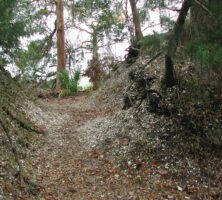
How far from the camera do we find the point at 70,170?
6.34 metres

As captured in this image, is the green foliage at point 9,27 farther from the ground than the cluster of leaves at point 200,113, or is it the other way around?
the green foliage at point 9,27

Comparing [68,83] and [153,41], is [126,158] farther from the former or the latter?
[68,83]

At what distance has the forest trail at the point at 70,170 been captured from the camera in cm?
554

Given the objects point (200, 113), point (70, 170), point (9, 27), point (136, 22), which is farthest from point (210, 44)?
point (136, 22)

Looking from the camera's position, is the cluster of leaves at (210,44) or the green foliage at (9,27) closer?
the cluster of leaves at (210,44)

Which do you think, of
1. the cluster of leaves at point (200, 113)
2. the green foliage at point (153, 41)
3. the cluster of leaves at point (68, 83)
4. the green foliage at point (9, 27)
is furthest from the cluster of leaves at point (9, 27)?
the cluster of leaves at point (68, 83)

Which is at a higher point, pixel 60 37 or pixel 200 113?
pixel 60 37

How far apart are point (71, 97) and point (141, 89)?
20.4ft

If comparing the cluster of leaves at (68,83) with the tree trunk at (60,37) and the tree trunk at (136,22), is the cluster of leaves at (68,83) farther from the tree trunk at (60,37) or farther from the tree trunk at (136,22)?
the tree trunk at (136,22)

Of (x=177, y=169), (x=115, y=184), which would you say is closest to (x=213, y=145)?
(x=177, y=169)

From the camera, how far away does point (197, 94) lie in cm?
689

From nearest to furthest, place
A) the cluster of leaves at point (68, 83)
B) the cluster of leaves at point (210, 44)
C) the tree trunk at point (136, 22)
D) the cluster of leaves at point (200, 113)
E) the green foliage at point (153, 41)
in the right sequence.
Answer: the cluster of leaves at point (210, 44)
the green foliage at point (153, 41)
the cluster of leaves at point (200, 113)
the tree trunk at point (136, 22)
the cluster of leaves at point (68, 83)

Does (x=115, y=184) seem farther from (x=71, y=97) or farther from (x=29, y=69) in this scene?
(x=71, y=97)

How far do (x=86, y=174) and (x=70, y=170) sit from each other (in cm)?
31
